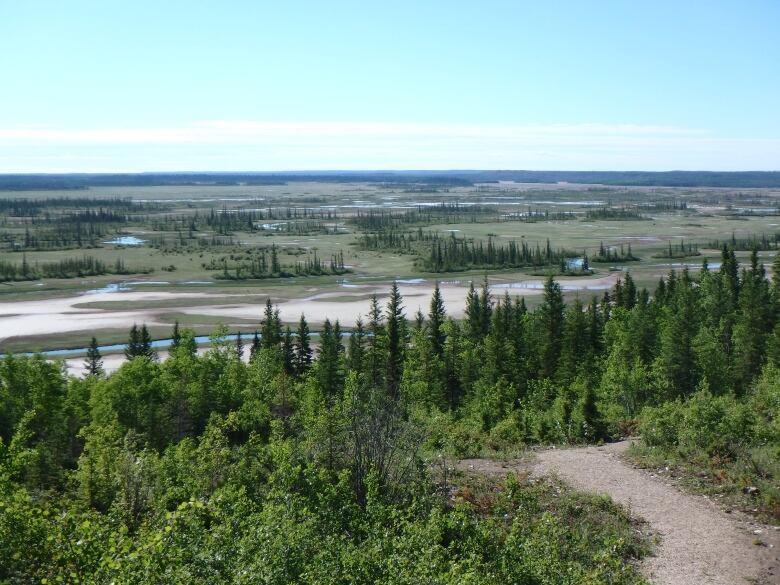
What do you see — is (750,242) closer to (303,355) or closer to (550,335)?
(550,335)

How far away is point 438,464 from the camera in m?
27.7

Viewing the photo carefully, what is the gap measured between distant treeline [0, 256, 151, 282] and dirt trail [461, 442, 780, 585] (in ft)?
375

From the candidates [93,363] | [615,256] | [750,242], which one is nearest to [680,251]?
[750,242]

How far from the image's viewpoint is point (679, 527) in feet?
74.0

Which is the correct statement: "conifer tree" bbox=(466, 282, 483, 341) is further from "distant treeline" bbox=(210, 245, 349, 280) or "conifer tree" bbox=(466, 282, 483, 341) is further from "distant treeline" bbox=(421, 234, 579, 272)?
"distant treeline" bbox=(421, 234, 579, 272)

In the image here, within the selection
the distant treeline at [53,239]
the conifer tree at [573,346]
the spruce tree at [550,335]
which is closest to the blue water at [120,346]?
the spruce tree at [550,335]

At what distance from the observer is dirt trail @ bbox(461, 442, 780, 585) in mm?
19812

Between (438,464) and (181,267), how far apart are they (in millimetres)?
118531

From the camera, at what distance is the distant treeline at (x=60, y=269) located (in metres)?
128

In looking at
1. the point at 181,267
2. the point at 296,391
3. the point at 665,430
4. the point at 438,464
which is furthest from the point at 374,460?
the point at 181,267

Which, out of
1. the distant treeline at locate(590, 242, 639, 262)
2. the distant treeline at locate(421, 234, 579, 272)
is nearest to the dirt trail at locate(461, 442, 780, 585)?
the distant treeline at locate(421, 234, 579, 272)

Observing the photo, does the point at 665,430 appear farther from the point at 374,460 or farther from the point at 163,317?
the point at 163,317

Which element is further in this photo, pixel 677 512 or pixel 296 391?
pixel 296 391

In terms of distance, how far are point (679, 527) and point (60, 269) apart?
5051 inches
